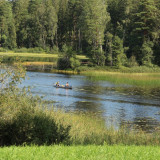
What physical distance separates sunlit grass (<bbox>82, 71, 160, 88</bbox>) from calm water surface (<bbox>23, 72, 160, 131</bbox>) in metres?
4.11

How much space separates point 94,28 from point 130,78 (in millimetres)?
18330

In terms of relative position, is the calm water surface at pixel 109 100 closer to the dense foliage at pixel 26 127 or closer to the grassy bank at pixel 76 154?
the dense foliage at pixel 26 127

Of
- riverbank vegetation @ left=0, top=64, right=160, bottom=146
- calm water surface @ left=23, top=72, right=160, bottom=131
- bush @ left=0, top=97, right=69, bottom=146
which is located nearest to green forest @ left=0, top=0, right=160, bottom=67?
calm water surface @ left=23, top=72, right=160, bottom=131

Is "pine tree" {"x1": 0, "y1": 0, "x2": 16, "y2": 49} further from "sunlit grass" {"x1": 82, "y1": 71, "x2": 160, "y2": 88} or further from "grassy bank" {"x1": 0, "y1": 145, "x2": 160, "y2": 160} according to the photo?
"grassy bank" {"x1": 0, "y1": 145, "x2": 160, "y2": 160}

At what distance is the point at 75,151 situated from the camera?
10.2 meters

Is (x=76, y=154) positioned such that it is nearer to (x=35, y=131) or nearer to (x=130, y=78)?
(x=35, y=131)

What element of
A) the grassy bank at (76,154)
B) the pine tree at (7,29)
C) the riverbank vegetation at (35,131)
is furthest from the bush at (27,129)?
the pine tree at (7,29)

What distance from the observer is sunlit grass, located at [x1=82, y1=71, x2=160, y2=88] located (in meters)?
53.1

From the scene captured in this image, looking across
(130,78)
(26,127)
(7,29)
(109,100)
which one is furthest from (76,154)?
(7,29)

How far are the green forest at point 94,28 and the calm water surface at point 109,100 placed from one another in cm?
2316

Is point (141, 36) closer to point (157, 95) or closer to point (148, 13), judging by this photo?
point (148, 13)

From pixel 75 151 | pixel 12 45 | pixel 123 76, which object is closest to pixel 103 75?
pixel 123 76

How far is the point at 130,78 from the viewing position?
5903 cm

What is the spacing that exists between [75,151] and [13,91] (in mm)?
8096
